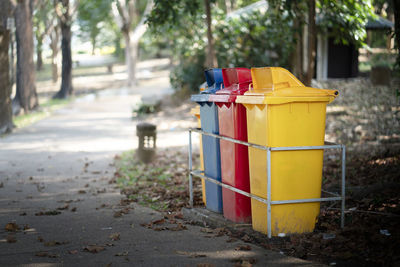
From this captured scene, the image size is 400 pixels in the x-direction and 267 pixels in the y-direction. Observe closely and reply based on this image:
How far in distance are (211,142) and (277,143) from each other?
47.6 inches

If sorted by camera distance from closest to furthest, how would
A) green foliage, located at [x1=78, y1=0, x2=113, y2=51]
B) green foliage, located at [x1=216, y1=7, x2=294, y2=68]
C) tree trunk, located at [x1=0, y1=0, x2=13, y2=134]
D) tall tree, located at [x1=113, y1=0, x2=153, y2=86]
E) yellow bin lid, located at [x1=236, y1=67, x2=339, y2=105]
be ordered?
yellow bin lid, located at [x1=236, y1=67, x2=339, y2=105] < tree trunk, located at [x1=0, y1=0, x2=13, y2=134] < green foliage, located at [x1=216, y1=7, x2=294, y2=68] < tall tree, located at [x1=113, y1=0, x2=153, y2=86] < green foliage, located at [x1=78, y1=0, x2=113, y2=51]

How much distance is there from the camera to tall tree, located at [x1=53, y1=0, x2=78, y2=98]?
27.2 m

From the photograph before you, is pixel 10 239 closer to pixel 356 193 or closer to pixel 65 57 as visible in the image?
pixel 356 193

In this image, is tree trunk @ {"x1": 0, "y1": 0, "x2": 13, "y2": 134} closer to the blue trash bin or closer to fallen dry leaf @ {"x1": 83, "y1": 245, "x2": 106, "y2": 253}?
the blue trash bin

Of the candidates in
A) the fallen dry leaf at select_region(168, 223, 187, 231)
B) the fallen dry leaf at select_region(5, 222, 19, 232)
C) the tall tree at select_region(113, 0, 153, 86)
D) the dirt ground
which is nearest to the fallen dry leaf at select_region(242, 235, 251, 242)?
the dirt ground

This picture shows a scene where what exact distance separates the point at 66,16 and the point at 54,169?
18565 mm

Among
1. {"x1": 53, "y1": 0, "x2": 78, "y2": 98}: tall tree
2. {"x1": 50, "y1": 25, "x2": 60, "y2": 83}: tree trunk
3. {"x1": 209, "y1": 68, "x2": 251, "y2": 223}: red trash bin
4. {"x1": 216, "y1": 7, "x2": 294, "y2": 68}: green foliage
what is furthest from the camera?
{"x1": 50, "y1": 25, "x2": 60, "y2": 83}: tree trunk

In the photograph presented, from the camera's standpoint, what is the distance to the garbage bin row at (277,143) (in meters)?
5.20

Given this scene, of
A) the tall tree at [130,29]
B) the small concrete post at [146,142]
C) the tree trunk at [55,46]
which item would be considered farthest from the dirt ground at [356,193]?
the tree trunk at [55,46]

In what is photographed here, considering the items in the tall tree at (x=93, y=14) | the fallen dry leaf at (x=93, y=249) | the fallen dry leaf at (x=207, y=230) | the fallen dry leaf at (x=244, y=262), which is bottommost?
the fallen dry leaf at (x=207, y=230)

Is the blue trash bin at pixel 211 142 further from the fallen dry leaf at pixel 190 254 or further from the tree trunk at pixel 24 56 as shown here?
the tree trunk at pixel 24 56

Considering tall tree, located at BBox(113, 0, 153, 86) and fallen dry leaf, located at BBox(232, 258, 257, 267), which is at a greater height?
tall tree, located at BBox(113, 0, 153, 86)

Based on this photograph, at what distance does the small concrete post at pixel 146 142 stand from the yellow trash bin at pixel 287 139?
5739mm

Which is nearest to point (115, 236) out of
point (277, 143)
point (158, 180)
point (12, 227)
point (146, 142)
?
point (12, 227)
